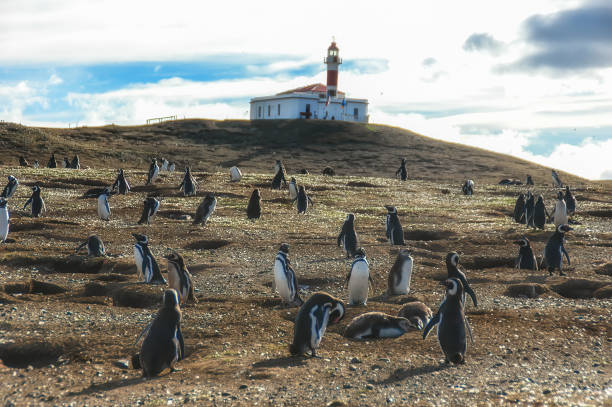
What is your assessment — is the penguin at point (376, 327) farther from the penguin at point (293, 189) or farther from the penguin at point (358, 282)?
the penguin at point (293, 189)

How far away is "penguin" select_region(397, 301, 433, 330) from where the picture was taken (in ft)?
30.0

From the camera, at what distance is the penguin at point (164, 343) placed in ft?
22.8

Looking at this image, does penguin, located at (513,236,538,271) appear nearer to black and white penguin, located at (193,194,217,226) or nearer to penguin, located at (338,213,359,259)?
penguin, located at (338,213,359,259)

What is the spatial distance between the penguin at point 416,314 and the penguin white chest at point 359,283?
1085 mm

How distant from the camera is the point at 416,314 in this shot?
9.30m

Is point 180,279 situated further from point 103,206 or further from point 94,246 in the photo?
point 103,206

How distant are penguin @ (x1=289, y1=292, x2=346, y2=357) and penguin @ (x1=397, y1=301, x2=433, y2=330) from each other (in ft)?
5.18

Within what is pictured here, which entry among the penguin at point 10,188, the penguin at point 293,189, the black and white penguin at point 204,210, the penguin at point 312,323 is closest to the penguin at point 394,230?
the black and white penguin at point 204,210

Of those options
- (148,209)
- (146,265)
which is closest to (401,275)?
(146,265)

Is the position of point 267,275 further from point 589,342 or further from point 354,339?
point 589,342

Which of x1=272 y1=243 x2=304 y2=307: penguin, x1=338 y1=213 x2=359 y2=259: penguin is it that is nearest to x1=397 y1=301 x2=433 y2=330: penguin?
x1=272 y1=243 x2=304 y2=307: penguin

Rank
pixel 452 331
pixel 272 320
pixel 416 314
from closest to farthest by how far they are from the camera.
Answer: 1. pixel 452 331
2. pixel 272 320
3. pixel 416 314

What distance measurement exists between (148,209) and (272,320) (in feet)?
33.3

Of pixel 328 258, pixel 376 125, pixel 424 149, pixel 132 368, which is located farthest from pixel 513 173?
pixel 132 368
